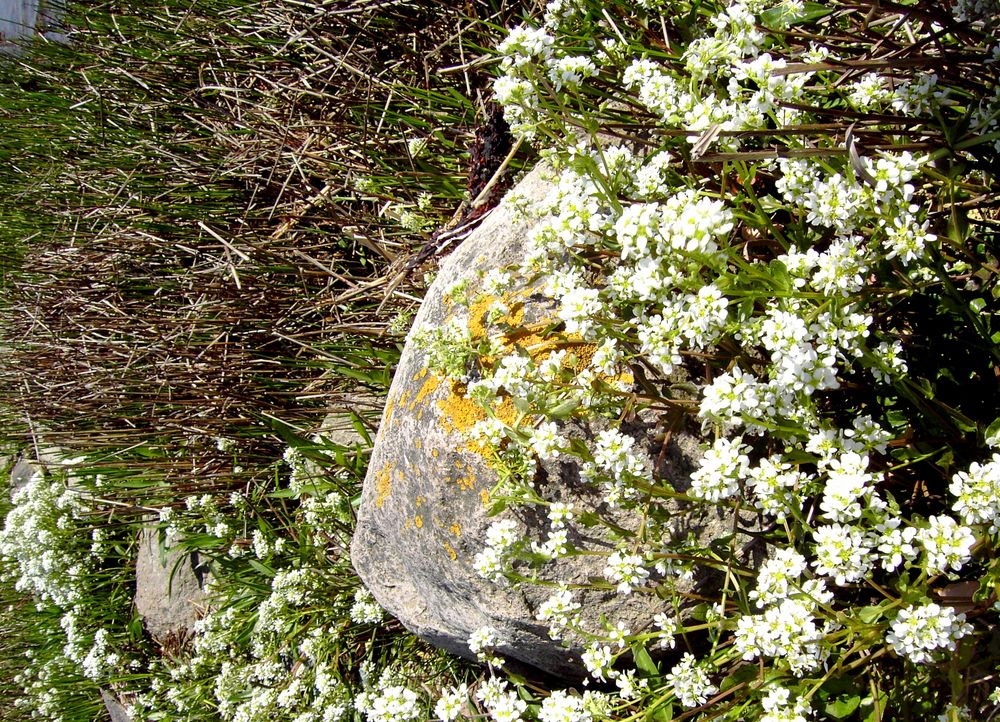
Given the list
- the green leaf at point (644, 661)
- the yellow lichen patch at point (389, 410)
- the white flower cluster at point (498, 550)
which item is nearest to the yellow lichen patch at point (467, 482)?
the white flower cluster at point (498, 550)

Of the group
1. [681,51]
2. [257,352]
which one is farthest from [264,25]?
[681,51]

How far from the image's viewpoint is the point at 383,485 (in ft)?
9.21

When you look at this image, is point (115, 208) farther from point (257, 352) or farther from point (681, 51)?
point (681, 51)

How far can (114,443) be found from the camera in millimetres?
4758

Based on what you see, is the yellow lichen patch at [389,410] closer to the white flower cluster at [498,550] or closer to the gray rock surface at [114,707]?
the white flower cluster at [498,550]

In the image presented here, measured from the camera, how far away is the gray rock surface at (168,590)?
4.60 metres

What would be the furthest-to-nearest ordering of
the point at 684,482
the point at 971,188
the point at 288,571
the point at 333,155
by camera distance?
the point at 333,155
the point at 288,571
the point at 684,482
the point at 971,188

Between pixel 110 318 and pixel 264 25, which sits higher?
pixel 264 25

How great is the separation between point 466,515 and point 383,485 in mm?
464

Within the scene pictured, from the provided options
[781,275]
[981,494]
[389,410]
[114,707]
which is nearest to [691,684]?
[981,494]

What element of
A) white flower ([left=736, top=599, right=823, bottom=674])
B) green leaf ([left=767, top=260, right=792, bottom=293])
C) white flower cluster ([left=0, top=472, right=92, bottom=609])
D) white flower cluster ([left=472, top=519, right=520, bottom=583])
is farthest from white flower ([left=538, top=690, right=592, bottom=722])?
white flower cluster ([left=0, top=472, right=92, bottom=609])

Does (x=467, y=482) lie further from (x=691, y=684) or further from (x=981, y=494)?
(x=981, y=494)

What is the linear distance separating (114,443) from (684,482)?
3942mm

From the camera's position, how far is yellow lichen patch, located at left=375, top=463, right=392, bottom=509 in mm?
2777
